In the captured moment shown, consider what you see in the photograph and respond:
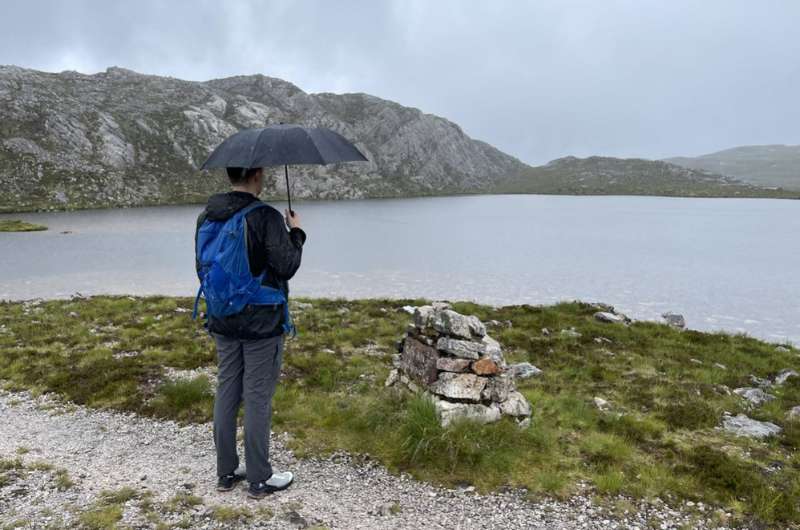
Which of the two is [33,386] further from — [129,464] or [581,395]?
[581,395]

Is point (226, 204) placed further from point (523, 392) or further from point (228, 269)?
point (523, 392)

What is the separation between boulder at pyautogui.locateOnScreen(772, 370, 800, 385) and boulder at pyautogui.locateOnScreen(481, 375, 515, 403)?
384 inches

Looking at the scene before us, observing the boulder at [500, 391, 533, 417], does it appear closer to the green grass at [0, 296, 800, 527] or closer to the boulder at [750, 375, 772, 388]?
the green grass at [0, 296, 800, 527]

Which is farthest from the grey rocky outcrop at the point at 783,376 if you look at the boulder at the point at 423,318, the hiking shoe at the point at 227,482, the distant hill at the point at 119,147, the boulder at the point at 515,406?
the distant hill at the point at 119,147

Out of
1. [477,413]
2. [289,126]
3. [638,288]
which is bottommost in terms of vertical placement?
[638,288]

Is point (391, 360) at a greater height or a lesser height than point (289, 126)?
lesser

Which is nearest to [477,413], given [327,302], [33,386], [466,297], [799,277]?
[33,386]

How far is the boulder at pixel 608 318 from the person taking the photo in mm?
21031

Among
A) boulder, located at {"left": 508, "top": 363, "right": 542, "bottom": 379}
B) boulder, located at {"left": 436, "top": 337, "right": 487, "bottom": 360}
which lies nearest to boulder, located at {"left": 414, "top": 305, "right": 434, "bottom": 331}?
boulder, located at {"left": 436, "top": 337, "right": 487, "bottom": 360}

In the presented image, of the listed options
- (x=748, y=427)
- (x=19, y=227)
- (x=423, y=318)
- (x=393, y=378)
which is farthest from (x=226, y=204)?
(x=19, y=227)

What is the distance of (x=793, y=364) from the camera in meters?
16.4

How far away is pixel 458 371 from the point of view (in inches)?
388

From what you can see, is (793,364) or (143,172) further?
(143,172)

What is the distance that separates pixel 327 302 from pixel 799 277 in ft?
115
